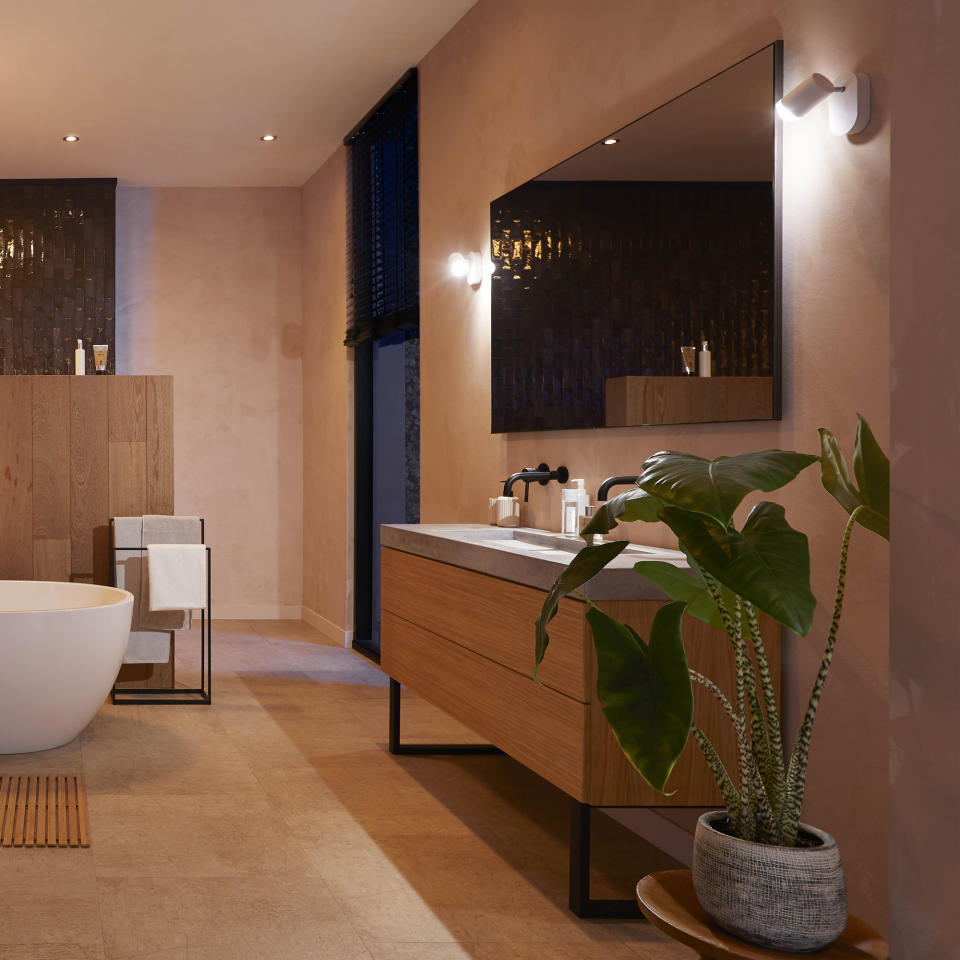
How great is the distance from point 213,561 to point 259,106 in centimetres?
289

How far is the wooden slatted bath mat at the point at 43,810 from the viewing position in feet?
9.92

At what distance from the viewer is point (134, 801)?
339 centimetres

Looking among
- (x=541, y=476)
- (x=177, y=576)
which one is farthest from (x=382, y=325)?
(x=541, y=476)

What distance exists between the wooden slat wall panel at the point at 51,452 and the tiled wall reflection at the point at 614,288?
7.34 feet

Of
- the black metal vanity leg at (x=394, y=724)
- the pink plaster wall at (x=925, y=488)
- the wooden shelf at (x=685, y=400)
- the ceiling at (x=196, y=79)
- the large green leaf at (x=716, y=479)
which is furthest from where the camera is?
the ceiling at (x=196, y=79)

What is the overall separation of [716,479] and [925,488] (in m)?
0.25

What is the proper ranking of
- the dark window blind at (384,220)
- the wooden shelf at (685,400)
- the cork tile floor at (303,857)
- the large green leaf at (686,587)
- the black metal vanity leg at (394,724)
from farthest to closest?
the dark window blind at (384,220) → the black metal vanity leg at (394,724) → the wooden shelf at (685,400) → the cork tile floor at (303,857) → the large green leaf at (686,587)

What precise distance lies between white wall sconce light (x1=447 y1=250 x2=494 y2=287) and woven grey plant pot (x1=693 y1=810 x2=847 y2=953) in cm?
279

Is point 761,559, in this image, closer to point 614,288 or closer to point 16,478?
point 614,288

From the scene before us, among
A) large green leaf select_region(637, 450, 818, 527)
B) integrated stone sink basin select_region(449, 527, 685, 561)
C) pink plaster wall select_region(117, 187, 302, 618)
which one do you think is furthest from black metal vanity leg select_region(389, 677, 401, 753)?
pink plaster wall select_region(117, 187, 302, 618)

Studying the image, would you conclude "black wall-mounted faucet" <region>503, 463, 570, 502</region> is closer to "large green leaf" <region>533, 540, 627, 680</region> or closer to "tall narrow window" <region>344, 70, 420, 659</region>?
"tall narrow window" <region>344, 70, 420, 659</region>

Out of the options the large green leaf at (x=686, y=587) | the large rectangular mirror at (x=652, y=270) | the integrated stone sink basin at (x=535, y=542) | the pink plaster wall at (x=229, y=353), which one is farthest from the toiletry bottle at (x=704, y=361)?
the pink plaster wall at (x=229, y=353)

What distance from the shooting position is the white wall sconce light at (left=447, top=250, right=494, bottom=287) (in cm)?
418

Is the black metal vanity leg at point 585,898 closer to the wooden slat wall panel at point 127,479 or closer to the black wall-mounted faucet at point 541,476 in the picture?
the black wall-mounted faucet at point 541,476
